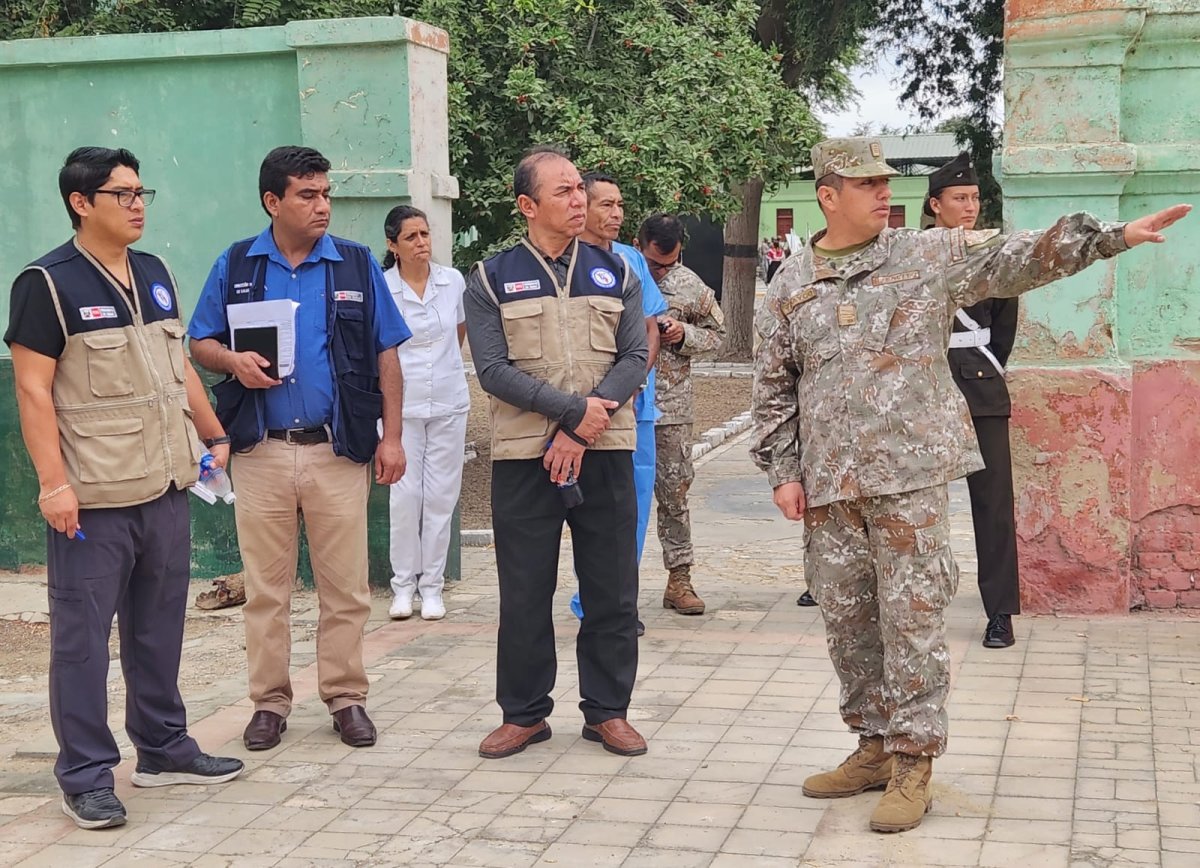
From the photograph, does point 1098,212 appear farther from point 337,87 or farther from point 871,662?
point 337,87

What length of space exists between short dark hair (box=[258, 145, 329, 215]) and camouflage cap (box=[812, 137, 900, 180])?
6.11ft

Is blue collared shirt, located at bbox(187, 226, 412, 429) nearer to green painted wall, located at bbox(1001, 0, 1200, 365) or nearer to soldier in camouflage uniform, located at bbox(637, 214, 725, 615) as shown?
soldier in camouflage uniform, located at bbox(637, 214, 725, 615)

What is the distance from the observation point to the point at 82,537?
4848 millimetres

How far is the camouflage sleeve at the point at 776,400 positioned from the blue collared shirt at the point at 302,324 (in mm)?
1579

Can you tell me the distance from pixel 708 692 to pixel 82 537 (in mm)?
2602

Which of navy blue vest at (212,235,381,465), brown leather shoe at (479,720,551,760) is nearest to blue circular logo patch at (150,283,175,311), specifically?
navy blue vest at (212,235,381,465)

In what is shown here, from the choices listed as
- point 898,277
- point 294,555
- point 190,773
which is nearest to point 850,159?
point 898,277

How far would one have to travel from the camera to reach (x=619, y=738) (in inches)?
214

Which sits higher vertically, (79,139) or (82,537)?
(79,139)

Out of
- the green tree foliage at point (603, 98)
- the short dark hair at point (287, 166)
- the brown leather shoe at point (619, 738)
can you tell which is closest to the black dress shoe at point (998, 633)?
the brown leather shoe at point (619, 738)

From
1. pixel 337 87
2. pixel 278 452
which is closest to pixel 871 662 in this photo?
pixel 278 452

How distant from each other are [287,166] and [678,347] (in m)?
2.42

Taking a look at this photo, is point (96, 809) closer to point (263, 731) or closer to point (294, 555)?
point (263, 731)

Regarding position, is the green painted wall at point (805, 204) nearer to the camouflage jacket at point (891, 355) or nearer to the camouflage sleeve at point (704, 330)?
the camouflage sleeve at point (704, 330)
